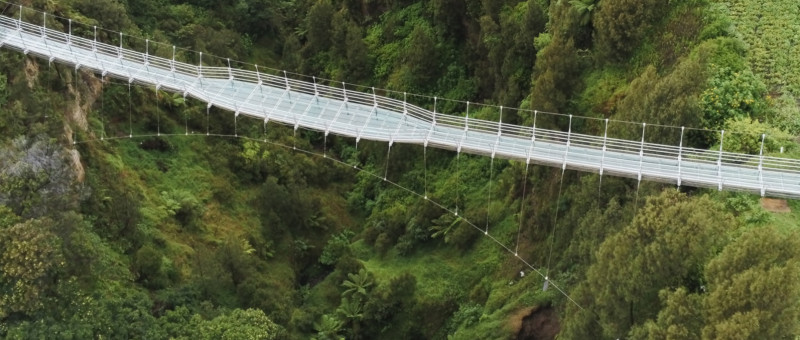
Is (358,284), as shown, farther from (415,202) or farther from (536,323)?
(536,323)

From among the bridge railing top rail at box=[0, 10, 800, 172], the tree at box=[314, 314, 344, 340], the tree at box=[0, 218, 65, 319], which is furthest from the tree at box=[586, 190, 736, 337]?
the tree at box=[0, 218, 65, 319]

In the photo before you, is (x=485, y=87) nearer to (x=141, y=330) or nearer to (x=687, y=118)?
(x=687, y=118)

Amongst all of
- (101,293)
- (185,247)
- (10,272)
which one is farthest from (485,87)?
(10,272)

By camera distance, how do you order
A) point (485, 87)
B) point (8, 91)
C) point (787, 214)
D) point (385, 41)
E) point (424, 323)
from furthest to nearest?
point (385, 41)
point (485, 87)
point (424, 323)
point (8, 91)
point (787, 214)

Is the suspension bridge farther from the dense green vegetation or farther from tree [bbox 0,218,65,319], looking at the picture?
tree [bbox 0,218,65,319]

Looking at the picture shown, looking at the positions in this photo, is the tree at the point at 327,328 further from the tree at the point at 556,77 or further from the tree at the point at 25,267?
the tree at the point at 556,77

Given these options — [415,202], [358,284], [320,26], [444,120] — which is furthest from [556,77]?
[320,26]

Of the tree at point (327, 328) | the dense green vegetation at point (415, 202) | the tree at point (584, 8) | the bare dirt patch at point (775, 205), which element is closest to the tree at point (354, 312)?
the dense green vegetation at point (415, 202)
